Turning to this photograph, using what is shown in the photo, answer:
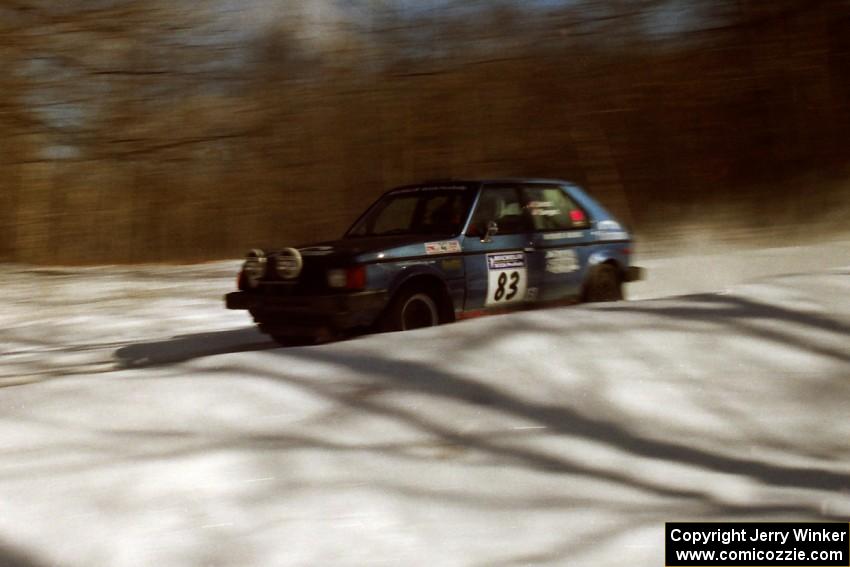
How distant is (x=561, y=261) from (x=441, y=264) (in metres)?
1.34

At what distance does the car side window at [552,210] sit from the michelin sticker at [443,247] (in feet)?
3.06

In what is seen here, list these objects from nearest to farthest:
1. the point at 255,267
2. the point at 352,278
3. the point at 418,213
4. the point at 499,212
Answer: the point at 352,278
the point at 255,267
the point at 499,212
the point at 418,213

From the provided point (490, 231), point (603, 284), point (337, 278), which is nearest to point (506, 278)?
point (490, 231)

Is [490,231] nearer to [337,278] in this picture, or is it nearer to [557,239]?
[557,239]

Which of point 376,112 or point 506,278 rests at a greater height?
point 376,112

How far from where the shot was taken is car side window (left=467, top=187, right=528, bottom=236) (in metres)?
6.86

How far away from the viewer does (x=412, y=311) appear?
252 inches

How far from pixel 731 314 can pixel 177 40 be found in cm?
654

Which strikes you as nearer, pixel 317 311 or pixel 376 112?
pixel 317 311

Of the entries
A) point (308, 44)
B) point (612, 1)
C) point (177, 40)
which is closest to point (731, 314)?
point (612, 1)

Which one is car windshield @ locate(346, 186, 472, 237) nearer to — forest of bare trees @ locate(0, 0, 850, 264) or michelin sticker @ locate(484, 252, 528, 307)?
michelin sticker @ locate(484, 252, 528, 307)

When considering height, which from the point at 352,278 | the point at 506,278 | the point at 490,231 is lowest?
the point at 506,278

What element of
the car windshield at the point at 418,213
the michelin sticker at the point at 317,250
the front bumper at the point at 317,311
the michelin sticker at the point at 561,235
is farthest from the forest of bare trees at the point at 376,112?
the front bumper at the point at 317,311

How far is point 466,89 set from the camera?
11.6 meters
